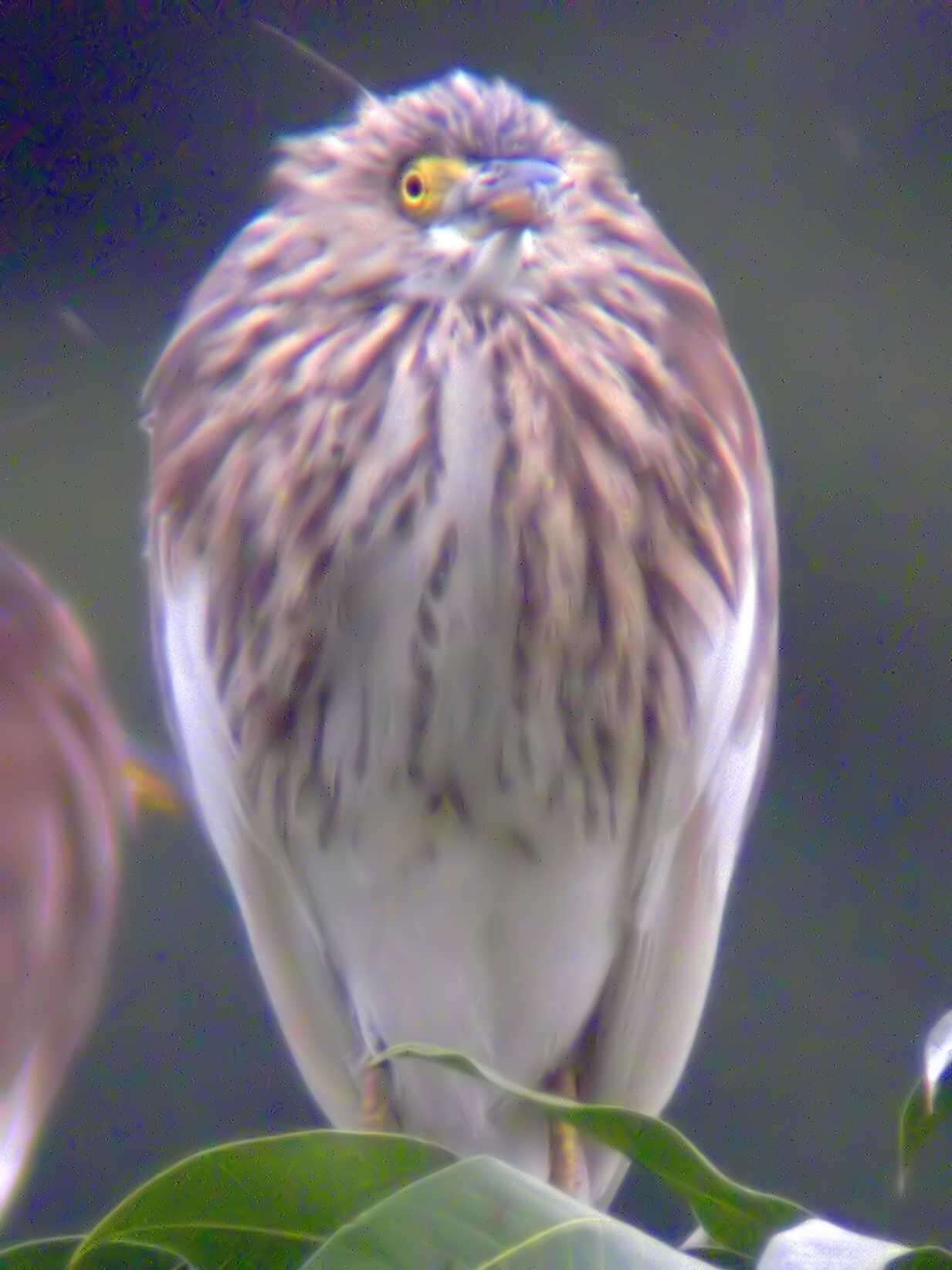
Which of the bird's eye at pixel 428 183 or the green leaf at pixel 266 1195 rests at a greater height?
the bird's eye at pixel 428 183

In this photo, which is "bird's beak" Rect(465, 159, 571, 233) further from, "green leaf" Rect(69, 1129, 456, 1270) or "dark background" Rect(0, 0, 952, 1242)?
"green leaf" Rect(69, 1129, 456, 1270)

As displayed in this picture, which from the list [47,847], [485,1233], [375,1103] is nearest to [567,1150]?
[375,1103]

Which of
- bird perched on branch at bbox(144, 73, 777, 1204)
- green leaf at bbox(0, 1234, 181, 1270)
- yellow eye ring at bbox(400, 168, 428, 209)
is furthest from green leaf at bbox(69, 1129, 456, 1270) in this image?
yellow eye ring at bbox(400, 168, 428, 209)

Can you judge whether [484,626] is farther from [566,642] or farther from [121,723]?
[121,723]

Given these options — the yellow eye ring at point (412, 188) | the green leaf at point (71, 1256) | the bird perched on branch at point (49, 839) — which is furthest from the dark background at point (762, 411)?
the green leaf at point (71, 1256)

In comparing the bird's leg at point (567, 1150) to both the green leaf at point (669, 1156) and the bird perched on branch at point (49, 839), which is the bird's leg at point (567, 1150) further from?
the green leaf at point (669, 1156)

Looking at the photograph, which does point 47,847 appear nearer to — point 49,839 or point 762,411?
point 49,839

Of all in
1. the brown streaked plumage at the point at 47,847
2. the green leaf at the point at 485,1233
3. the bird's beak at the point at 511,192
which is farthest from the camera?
the brown streaked plumage at the point at 47,847
